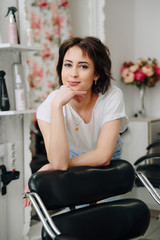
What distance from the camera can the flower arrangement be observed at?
3684 millimetres

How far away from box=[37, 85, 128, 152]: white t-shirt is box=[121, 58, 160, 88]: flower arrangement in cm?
220

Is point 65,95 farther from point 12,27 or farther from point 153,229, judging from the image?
point 12,27

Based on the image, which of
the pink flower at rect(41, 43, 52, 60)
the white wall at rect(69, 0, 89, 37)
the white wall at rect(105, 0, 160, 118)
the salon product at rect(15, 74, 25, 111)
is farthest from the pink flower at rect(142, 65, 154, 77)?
the salon product at rect(15, 74, 25, 111)

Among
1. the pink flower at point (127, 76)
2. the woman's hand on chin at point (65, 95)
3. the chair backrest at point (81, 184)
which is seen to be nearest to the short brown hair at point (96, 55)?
the woman's hand on chin at point (65, 95)

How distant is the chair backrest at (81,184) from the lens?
3.41 feet

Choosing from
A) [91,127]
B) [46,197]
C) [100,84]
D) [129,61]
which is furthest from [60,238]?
[129,61]

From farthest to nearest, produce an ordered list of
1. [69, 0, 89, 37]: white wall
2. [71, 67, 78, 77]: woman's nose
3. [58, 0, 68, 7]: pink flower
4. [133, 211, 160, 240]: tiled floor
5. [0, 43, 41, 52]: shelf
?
1. [58, 0, 68, 7]: pink flower
2. [69, 0, 89, 37]: white wall
3. [0, 43, 41, 52]: shelf
4. [71, 67, 78, 77]: woman's nose
5. [133, 211, 160, 240]: tiled floor

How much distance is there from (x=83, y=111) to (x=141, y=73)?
2.28 m

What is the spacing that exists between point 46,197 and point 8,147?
115 centimetres

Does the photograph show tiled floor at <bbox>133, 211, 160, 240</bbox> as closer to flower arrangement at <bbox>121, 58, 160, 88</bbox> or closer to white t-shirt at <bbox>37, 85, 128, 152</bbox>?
white t-shirt at <bbox>37, 85, 128, 152</bbox>

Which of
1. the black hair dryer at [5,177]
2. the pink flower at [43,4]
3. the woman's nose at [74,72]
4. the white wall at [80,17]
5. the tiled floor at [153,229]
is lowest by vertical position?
the black hair dryer at [5,177]

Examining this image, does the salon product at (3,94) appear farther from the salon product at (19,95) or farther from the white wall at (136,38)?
the white wall at (136,38)

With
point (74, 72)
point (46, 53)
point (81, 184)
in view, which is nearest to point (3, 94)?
point (74, 72)

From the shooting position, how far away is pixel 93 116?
4.96ft
